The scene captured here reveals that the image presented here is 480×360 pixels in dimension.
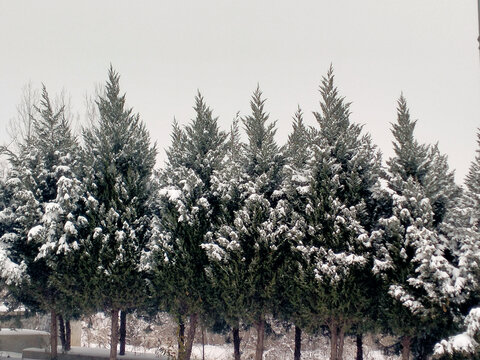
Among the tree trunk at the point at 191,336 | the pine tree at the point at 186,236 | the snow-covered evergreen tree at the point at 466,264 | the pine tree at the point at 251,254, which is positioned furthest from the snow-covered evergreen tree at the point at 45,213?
the snow-covered evergreen tree at the point at 466,264

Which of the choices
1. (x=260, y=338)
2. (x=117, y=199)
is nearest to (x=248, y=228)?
(x=260, y=338)

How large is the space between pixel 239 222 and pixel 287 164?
358cm

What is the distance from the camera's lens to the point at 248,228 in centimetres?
1803

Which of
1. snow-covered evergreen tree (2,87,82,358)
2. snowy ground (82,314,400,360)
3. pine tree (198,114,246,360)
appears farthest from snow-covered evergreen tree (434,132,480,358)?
snow-covered evergreen tree (2,87,82,358)

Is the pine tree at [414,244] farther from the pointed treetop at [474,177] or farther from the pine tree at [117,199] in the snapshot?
the pine tree at [117,199]

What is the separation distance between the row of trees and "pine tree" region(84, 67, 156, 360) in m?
0.06

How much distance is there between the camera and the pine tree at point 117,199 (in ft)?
61.9

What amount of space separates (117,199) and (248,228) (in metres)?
5.63

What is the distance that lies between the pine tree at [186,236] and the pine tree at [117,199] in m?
0.85

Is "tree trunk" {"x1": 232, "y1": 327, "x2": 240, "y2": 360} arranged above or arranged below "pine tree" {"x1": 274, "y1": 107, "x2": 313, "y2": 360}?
below

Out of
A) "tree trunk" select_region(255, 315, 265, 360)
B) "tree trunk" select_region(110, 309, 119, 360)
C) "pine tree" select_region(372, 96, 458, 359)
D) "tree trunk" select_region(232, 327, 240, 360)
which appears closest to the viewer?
"pine tree" select_region(372, 96, 458, 359)

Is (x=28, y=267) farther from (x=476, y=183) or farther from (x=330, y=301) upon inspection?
(x=476, y=183)

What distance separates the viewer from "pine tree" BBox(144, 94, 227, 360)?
1869 centimetres

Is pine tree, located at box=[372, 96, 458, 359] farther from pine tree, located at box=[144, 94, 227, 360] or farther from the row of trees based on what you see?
pine tree, located at box=[144, 94, 227, 360]
